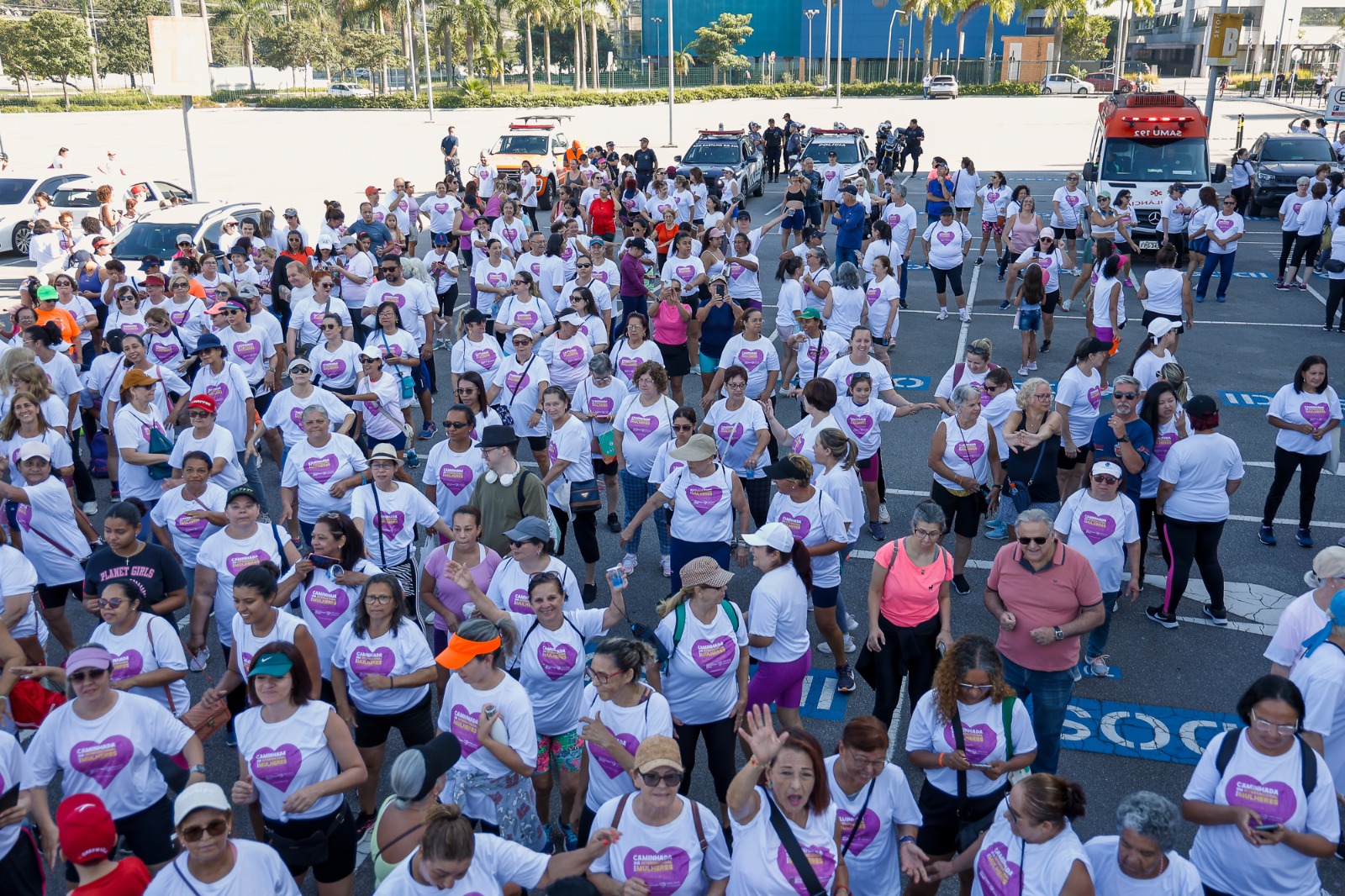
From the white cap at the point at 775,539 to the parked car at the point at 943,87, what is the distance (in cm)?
6889

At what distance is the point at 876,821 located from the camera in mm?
4344

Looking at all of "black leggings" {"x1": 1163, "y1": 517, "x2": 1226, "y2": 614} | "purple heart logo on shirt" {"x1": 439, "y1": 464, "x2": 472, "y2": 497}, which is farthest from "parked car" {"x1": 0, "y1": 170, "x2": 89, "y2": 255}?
"black leggings" {"x1": 1163, "y1": 517, "x2": 1226, "y2": 614}

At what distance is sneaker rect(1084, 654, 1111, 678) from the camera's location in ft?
23.7

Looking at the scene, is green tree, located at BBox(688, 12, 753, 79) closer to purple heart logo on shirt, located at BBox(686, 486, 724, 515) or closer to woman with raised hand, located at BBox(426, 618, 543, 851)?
purple heart logo on shirt, located at BBox(686, 486, 724, 515)

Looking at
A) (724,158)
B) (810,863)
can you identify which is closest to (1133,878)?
(810,863)

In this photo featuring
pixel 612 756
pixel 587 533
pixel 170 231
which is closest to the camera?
pixel 612 756

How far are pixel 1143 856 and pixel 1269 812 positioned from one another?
2.91 ft

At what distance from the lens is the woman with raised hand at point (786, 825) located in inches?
156

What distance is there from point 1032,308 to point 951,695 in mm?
9646

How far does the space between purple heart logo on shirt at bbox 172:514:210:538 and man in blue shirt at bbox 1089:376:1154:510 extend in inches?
255

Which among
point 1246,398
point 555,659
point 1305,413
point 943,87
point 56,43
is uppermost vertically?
point 56,43

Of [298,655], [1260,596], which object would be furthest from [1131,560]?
[298,655]

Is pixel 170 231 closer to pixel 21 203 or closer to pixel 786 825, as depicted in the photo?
pixel 21 203

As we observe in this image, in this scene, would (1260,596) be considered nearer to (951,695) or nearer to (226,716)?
(951,695)
